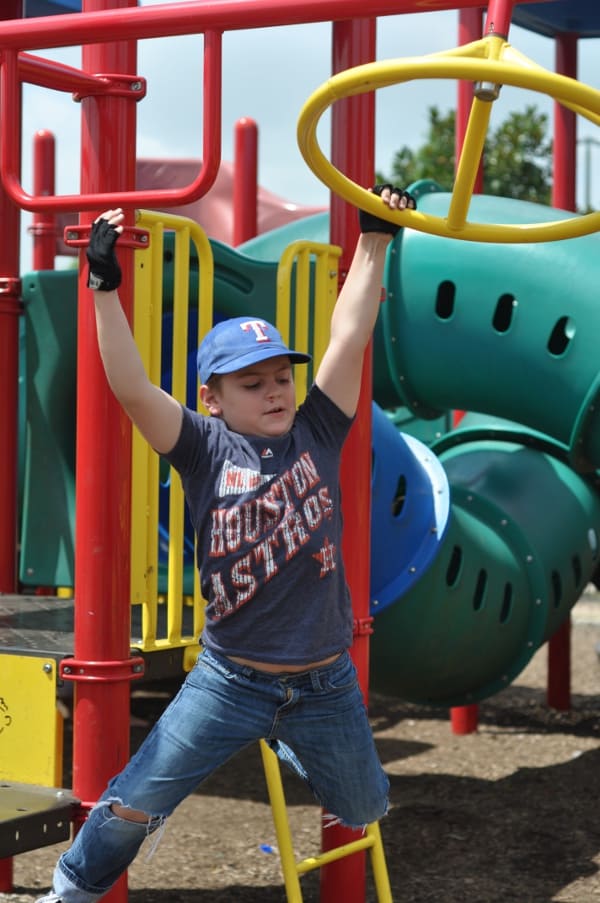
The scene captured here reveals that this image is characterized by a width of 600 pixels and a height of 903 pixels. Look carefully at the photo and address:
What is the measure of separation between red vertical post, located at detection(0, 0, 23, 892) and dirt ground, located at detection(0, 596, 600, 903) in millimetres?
944

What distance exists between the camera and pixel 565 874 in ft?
13.8

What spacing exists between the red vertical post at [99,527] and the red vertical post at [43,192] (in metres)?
2.80

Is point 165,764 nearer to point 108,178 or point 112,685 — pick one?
point 112,685

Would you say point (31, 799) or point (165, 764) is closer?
point (165, 764)

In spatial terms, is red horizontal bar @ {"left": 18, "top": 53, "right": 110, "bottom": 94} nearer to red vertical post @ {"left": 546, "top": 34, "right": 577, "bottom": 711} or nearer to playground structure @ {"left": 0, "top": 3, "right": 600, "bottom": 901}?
playground structure @ {"left": 0, "top": 3, "right": 600, "bottom": 901}

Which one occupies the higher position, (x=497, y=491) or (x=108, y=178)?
(x=108, y=178)

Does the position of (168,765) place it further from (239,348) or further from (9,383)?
→ (9,383)

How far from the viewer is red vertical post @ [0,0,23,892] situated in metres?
4.24

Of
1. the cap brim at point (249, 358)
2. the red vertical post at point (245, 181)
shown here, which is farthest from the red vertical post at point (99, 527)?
the red vertical post at point (245, 181)

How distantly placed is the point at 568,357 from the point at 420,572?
1008 mm

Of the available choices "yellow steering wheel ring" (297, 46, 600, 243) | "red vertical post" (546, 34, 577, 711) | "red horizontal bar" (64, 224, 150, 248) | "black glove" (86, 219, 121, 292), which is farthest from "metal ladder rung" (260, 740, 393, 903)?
"red vertical post" (546, 34, 577, 711)

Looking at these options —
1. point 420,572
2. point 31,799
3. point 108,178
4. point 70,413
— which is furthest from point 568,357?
point 31,799

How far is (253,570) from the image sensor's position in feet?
8.73

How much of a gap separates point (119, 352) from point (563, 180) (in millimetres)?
4602
